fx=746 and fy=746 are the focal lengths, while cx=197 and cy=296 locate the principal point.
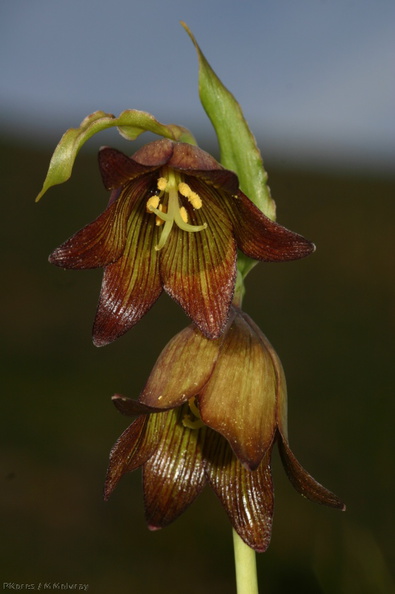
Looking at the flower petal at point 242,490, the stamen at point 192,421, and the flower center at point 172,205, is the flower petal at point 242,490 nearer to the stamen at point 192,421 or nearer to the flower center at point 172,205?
the stamen at point 192,421

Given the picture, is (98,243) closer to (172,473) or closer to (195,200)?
(195,200)

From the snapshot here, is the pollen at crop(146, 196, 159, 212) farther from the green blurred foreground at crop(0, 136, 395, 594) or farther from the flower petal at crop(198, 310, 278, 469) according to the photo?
the green blurred foreground at crop(0, 136, 395, 594)

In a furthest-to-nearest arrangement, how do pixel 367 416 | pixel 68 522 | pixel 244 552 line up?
pixel 367 416
pixel 68 522
pixel 244 552

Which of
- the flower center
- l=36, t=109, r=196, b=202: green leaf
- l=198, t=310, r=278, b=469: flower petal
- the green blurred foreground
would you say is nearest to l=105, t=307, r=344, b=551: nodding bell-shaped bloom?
l=198, t=310, r=278, b=469: flower petal

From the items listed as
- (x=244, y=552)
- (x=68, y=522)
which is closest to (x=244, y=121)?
(x=244, y=552)

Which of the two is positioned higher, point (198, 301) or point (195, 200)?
point (195, 200)

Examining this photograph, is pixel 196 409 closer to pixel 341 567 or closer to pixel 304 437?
pixel 341 567

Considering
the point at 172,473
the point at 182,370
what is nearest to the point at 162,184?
the point at 182,370
